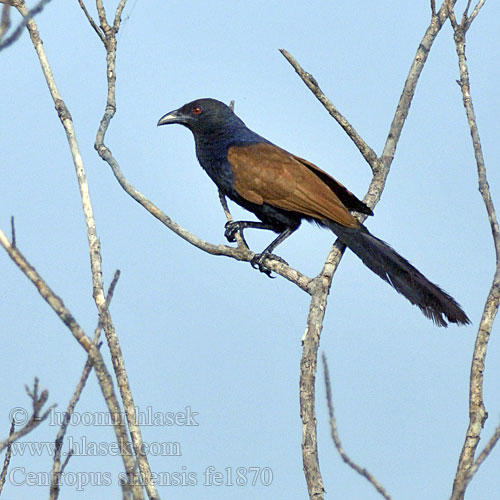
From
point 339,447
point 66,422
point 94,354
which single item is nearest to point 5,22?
point 94,354

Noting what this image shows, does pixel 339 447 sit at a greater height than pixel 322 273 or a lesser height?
lesser

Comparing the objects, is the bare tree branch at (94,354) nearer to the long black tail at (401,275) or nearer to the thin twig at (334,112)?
the long black tail at (401,275)

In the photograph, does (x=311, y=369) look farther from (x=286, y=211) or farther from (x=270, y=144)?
(x=270, y=144)

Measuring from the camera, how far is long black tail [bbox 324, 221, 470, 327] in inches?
164

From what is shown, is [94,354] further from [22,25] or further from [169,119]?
[169,119]

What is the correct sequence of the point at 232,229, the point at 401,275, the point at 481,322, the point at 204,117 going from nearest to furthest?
the point at 481,322
the point at 401,275
the point at 232,229
the point at 204,117

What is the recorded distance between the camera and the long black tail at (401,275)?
13.7 feet

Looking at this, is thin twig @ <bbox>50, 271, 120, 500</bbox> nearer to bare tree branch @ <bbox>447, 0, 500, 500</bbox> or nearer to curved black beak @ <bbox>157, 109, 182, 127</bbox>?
bare tree branch @ <bbox>447, 0, 500, 500</bbox>

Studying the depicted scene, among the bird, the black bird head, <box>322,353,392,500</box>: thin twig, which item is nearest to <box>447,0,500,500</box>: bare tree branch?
<box>322,353,392,500</box>: thin twig

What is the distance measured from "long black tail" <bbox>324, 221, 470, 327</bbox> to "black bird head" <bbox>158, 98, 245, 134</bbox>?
139 cm

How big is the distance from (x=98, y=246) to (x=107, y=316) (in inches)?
14.2

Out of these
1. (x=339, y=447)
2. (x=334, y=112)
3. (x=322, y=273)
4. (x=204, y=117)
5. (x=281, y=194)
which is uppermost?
(x=204, y=117)

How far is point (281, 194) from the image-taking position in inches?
195

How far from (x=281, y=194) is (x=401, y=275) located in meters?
0.98
